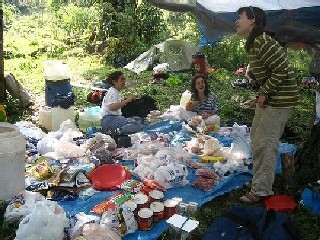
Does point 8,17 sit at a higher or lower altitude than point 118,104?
lower

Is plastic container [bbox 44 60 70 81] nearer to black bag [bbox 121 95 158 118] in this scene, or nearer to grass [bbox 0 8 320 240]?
grass [bbox 0 8 320 240]

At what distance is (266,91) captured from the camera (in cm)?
419

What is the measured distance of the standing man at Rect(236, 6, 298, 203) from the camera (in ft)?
13.5

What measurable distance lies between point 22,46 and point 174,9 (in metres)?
6.28

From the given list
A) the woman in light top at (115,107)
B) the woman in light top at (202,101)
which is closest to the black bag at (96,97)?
the woman in light top at (115,107)

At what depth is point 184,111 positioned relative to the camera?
6777mm

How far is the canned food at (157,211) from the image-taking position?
4.00m

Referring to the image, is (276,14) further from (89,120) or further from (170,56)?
(170,56)

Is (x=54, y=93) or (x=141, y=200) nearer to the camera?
(x=141, y=200)

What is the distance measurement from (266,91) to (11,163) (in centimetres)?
250

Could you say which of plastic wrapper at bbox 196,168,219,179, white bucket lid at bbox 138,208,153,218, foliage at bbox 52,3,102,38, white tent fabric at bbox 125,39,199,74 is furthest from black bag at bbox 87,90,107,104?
foliage at bbox 52,3,102,38

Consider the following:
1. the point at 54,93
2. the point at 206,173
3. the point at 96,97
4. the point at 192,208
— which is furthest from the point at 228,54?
the point at 192,208

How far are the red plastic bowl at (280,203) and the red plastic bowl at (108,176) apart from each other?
151 centimetres

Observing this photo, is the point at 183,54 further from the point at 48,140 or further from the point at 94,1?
the point at 48,140
